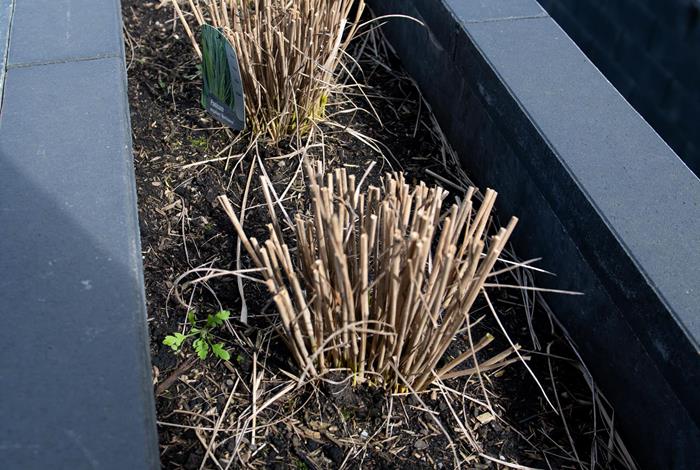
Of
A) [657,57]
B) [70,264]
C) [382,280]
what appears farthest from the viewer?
[657,57]

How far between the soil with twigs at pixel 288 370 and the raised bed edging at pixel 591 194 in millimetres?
98

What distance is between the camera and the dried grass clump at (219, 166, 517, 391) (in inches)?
53.6

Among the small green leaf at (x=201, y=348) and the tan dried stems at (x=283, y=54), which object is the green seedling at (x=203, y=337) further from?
the tan dried stems at (x=283, y=54)

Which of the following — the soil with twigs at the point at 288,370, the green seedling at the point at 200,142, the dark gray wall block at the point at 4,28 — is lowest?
the soil with twigs at the point at 288,370

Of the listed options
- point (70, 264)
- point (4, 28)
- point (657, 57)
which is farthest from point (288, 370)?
point (657, 57)

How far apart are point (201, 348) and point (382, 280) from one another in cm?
47

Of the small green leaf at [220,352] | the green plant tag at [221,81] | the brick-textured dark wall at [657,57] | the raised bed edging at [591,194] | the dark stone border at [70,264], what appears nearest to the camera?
the dark stone border at [70,264]

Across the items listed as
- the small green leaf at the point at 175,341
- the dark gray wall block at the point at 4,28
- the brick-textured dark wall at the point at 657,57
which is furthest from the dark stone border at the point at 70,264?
the brick-textured dark wall at the point at 657,57

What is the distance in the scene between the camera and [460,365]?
5.69ft

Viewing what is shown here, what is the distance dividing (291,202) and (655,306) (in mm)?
960

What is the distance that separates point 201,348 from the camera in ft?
5.55

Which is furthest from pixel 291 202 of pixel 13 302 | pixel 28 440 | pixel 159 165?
pixel 28 440

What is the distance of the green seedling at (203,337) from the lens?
5.53ft

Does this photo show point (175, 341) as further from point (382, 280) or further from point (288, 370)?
point (382, 280)
